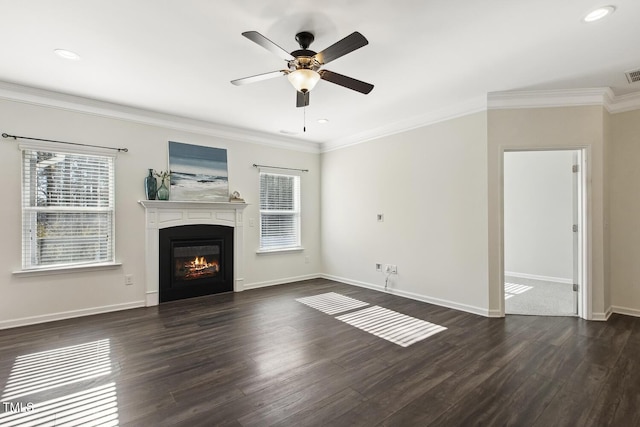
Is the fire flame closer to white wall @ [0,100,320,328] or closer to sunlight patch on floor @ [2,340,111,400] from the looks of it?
white wall @ [0,100,320,328]

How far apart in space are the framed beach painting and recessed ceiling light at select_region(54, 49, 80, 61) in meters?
1.77

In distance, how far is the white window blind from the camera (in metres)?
3.62

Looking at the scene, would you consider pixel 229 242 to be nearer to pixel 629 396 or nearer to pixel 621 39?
pixel 629 396

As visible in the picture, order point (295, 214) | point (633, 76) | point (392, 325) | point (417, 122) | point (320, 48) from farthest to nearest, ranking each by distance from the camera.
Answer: point (295, 214) → point (417, 122) → point (392, 325) → point (633, 76) → point (320, 48)

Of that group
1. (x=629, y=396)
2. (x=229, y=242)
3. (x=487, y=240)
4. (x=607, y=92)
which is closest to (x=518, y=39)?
(x=607, y=92)

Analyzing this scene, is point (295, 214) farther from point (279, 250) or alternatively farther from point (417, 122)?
point (417, 122)

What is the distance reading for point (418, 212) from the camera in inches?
181

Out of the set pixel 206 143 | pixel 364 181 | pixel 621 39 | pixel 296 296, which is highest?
pixel 621 39

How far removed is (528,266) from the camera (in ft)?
19.4

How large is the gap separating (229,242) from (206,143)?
168 cm

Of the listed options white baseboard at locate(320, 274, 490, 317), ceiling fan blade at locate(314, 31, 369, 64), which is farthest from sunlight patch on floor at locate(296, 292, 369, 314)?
ceiling fan blade at locate(314, 31, 369, 64)

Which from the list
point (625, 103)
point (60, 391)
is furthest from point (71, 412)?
point (625, 103)

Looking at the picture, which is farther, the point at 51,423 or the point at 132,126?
the point at 132,126

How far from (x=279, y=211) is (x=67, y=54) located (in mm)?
3696
